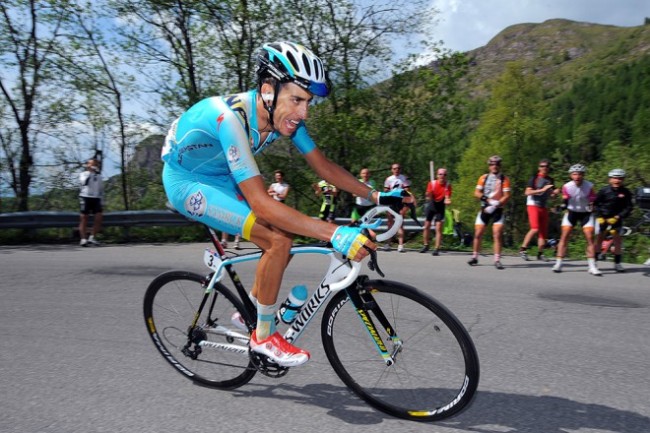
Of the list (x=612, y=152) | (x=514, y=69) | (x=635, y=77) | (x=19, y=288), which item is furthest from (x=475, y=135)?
(x=635, y=77)

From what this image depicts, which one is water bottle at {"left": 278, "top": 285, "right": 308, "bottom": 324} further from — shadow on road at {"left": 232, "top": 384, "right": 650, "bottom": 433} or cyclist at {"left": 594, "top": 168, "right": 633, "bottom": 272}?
A: cyclist at {"left": 594, "top": 168, "right": 633, "bottom": 272}

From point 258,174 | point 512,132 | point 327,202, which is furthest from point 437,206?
point 512,132

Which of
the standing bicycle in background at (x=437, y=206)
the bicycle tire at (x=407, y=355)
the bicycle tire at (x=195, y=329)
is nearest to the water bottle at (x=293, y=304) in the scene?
the bicycle tire at (x=407, y=355)

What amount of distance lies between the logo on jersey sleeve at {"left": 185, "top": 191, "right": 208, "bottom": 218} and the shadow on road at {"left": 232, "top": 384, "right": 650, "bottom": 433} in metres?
1.18

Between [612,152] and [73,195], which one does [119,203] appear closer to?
[73,195]

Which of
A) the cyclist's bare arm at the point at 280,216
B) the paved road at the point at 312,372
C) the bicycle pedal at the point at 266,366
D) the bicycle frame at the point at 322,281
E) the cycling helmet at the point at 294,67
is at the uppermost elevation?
the cycling helmet at the point at 294,67

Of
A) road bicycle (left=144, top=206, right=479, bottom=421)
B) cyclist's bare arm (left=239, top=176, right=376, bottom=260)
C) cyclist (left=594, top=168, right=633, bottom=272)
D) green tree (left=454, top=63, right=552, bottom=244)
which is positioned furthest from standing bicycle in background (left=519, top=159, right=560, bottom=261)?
green tree (left=454, top=63, right=552, bottom=244)

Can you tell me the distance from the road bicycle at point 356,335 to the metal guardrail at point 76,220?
26.6ft

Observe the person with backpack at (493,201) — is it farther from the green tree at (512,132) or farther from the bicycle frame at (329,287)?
the green tree at (512,132)

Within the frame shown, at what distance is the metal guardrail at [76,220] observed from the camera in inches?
465

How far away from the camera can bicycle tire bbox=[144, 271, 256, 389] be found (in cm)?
340

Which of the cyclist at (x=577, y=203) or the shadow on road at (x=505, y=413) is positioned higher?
the cyclist at (x=577, y=203)

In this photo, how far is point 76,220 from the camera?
12156 mm

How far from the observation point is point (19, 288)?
6.79 metres
